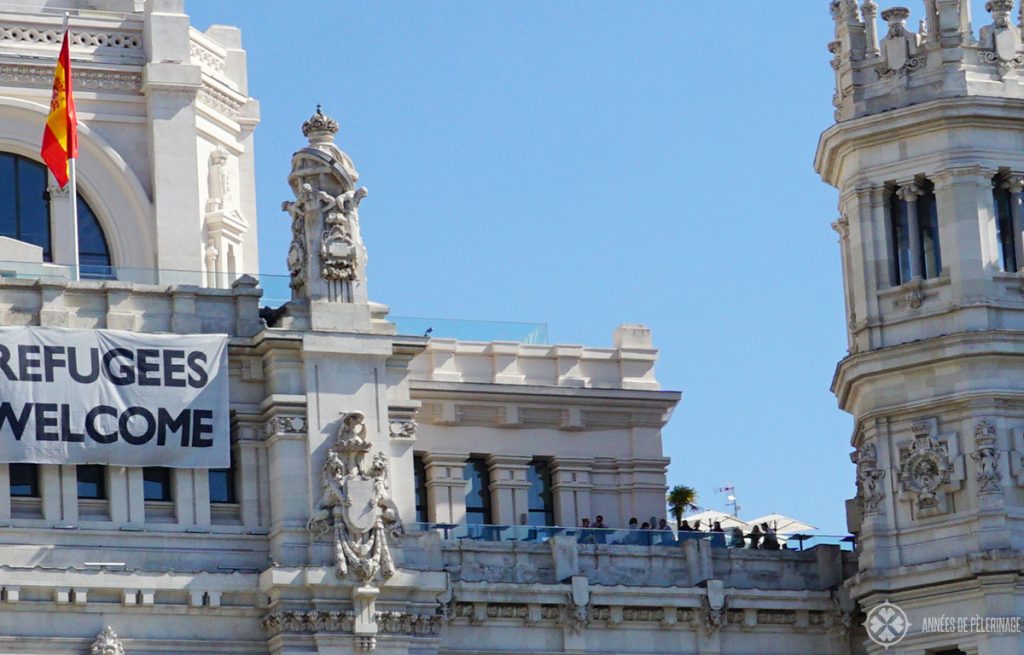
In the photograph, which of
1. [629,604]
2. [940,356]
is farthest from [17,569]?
[940,356]

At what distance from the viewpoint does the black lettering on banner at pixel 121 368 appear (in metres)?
91.1

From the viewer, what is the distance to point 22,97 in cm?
10312

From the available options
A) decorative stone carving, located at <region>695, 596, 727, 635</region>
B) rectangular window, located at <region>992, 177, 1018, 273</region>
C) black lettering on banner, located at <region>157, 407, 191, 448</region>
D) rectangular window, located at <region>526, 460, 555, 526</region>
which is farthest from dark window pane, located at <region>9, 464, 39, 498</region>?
rectangular window, located at <region>992, 177, 1018, 273</region>

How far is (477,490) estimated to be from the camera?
339ft

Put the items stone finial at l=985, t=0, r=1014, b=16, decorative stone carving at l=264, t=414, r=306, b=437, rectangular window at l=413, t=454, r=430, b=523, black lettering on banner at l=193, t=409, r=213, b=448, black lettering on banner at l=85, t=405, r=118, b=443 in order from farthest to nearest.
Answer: rectangular window at l=413, t=454, r=430, b=523 < stone finial at l=985, t=0, r=1014, b=16 < decorative stone carving at l=264, t=414, r=306, b=437 < black lettering on banner at l=193, t=409, r=213, b=448 < black lettering on banner at l=85, t=405, r=118, b=443

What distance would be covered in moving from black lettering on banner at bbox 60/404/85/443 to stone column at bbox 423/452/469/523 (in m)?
14.1

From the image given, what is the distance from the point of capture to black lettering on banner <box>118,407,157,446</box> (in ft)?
298

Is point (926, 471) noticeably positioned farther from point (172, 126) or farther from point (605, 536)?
point (172, 126)

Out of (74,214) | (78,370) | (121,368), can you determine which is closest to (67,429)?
(78,370)

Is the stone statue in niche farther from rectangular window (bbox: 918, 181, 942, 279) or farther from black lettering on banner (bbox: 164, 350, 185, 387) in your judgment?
rectangular window (bbox: 918, 181, 942, 279)

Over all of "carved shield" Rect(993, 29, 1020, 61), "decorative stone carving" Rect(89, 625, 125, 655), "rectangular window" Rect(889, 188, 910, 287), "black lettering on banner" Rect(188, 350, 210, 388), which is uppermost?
"carved shield" Rect(993, 29, 1020, 61)

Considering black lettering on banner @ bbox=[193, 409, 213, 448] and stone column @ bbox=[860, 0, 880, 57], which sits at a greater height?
stone column @ bbox=[860, 0, 880, 57]

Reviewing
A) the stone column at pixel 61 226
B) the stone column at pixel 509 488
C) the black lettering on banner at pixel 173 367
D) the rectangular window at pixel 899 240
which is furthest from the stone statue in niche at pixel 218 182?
the rectangular window at pixel 899 240

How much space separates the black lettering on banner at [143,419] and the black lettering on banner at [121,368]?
27.9 inches
